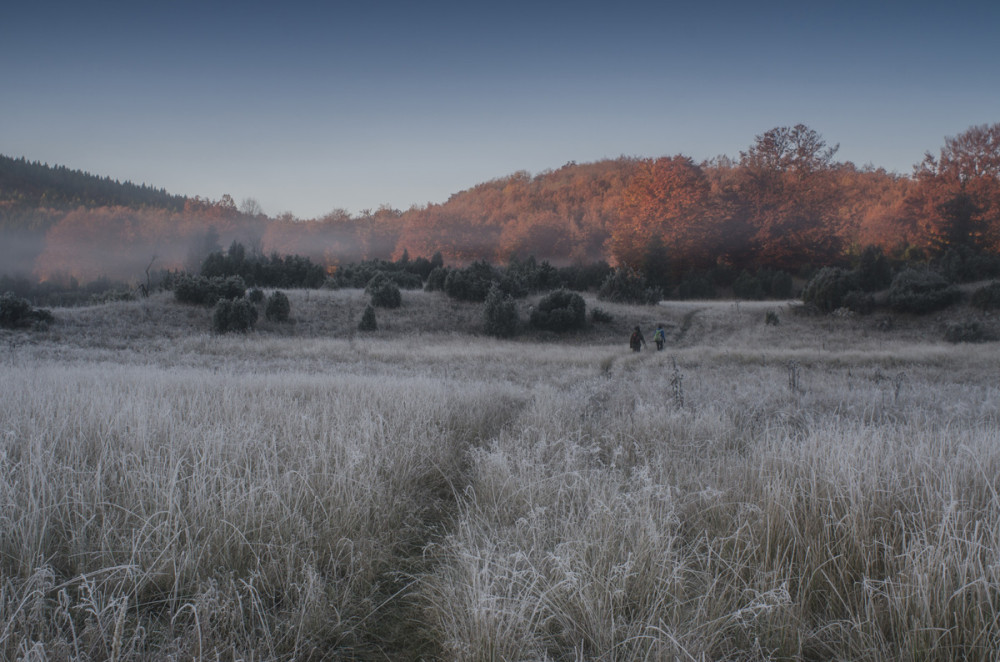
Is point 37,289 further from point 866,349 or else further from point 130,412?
point 866,349

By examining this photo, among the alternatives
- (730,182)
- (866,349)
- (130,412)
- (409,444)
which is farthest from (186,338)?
(730,182)

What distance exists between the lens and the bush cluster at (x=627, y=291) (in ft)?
110

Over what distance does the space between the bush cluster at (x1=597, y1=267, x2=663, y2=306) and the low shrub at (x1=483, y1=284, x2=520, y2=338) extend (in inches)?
410

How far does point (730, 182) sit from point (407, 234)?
41.7m

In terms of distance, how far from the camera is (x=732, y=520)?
108 inches

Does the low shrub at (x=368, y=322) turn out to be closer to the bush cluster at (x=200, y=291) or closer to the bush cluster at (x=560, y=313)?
the bush cluster at (x=200, y=291)

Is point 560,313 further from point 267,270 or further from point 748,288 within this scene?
point 267,270

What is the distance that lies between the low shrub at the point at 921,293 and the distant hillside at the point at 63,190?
115016 millimetres

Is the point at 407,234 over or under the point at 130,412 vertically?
over

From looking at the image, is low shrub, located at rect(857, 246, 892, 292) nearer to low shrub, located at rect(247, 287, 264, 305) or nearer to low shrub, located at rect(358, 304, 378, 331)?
low shrub, located at rect(358, 304, 378, 331)

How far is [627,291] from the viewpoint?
111 feet

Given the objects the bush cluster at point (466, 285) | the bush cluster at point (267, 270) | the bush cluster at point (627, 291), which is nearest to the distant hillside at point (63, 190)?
the bush cluster at point (267, 270)

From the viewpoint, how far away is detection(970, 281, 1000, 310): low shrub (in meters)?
23.0

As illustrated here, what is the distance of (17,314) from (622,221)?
47.5m
